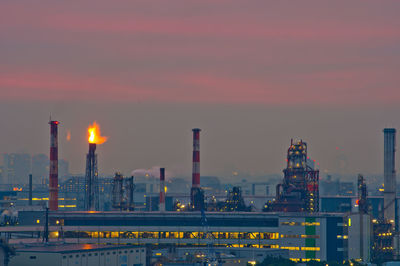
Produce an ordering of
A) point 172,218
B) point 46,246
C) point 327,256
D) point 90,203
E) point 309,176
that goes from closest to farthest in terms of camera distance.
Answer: point 46,246 < point 327,256 < point 172,218 < point 309,176 < point 90,203

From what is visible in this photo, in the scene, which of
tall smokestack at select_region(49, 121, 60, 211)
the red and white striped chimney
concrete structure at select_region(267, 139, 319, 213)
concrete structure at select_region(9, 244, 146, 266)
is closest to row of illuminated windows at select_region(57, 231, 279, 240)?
tall smokestack at select_region(49, 121, 60, 211)

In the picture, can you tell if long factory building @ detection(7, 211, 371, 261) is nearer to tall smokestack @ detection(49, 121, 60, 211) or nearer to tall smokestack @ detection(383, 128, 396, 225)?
tall smokestack @ detection(49, 121, 60, 211)

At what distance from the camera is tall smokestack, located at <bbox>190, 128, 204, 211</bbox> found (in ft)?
561

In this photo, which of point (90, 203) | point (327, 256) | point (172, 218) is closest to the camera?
point (327, 256)

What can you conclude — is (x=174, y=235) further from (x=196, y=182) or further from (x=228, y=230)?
(x=196, y=182)

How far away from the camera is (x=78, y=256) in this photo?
9569cm

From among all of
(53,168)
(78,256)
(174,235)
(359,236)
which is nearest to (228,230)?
(174,235)

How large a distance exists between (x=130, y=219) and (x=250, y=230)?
19.6 m

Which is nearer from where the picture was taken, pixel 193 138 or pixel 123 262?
pixel 123 262

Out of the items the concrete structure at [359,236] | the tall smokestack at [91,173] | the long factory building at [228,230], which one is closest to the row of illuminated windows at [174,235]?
the long factory building at [228,230]

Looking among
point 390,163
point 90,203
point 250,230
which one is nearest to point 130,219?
point 250,230

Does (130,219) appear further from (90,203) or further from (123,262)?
(123,262)

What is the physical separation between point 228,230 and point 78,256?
52711 mm

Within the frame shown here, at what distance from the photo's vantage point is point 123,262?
10388 cm
